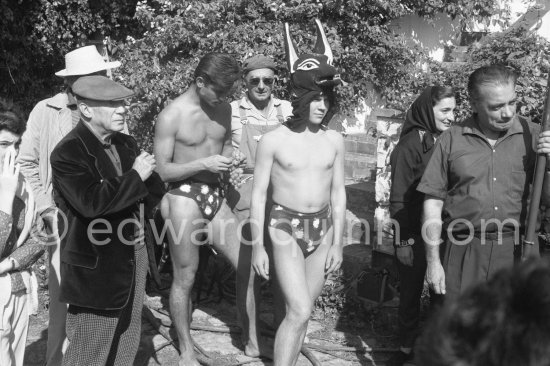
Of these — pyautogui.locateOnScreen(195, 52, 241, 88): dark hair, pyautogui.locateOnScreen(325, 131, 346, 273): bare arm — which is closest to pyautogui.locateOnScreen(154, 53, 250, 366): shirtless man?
pyautogui.locateOnScreen(195, 52, 241, 88): dark hair

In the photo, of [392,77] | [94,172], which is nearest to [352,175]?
[392,77]

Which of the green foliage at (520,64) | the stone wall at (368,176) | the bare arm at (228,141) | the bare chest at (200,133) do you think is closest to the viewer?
the bare chest at (200,133)

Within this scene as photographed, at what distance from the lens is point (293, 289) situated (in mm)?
4234

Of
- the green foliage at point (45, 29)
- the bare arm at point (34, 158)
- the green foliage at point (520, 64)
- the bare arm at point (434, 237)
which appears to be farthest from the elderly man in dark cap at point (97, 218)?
the green foliage at point (45, 29)

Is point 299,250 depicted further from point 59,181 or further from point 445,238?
point 59,181

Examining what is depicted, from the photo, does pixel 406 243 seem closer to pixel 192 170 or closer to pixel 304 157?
pixel 304 157

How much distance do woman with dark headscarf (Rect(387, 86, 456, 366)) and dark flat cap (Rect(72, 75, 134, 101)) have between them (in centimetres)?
192

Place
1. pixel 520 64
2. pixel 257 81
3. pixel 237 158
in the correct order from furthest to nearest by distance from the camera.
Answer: pixel 520 64 < pixel 257 81 < pixel 237 158

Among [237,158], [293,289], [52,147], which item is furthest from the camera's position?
[237,158]

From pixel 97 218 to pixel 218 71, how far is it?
4.85 feet

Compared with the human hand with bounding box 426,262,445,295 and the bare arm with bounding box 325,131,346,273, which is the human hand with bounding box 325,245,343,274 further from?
the human hand with bounding box 426,262,445,295

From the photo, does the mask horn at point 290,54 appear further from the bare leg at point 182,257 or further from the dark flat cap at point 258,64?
the bare leg at point 182,257

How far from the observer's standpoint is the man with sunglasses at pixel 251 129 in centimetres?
518

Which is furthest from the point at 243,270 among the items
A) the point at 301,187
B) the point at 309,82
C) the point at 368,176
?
the point at 368,176
